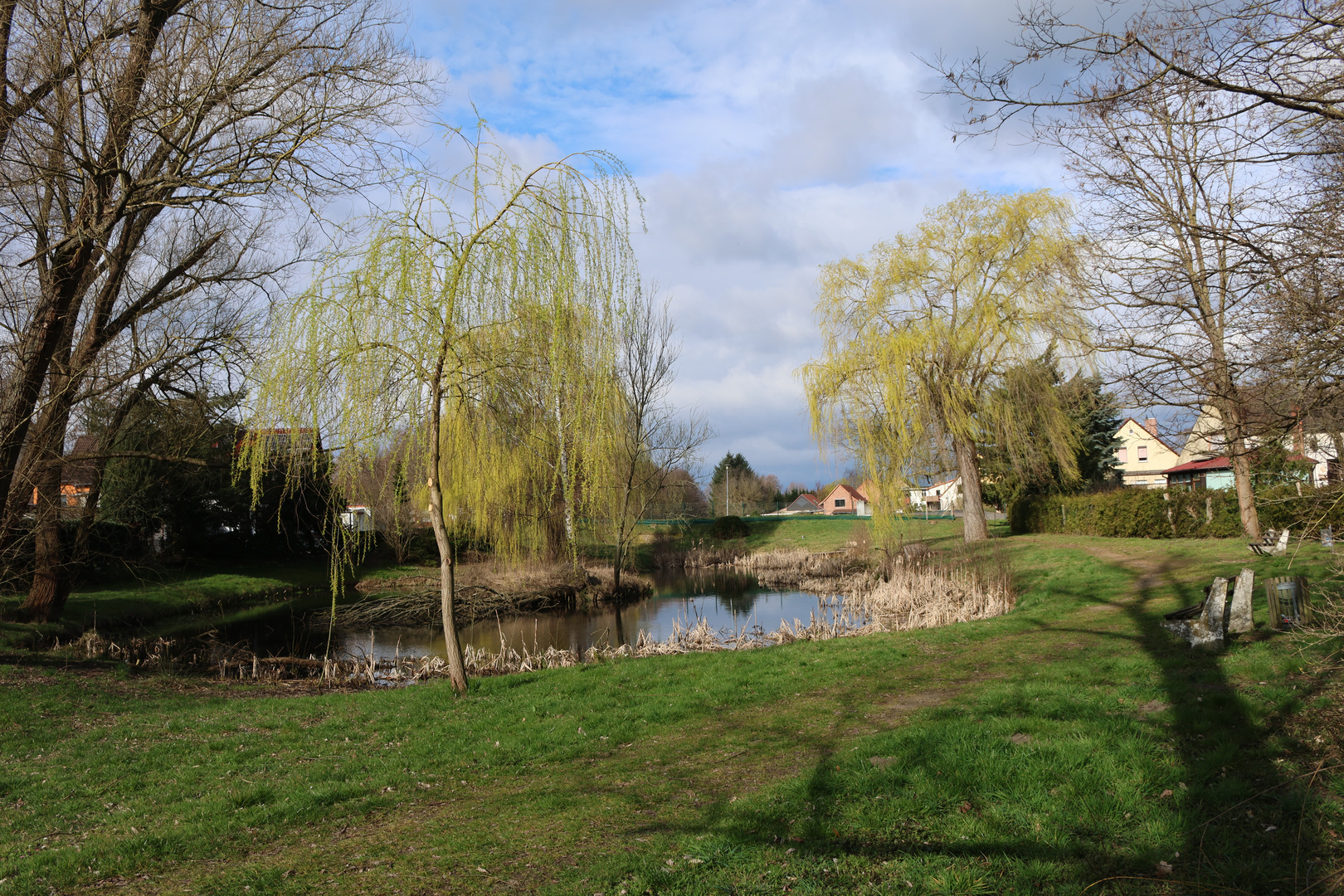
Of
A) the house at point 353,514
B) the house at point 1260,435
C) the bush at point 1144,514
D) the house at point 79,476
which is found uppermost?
the house at point 79,476

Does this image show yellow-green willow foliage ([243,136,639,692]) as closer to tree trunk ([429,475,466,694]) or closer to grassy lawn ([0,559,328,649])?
tree trunk ([429,475,466,694])

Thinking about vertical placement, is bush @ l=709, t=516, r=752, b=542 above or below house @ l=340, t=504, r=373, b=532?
below

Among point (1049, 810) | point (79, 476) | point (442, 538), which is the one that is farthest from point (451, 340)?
point (79, 476)

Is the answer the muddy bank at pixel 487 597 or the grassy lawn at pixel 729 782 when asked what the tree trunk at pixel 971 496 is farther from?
the grassy lawn at pixel 729 782

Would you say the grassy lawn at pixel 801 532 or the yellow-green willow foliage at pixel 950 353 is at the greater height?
the yellow-green willow foliage at pixel 950 353

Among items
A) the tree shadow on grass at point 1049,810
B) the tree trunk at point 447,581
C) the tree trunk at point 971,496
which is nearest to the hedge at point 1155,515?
the tree trunk at point 971,496

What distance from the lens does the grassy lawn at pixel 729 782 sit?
3.71 metres

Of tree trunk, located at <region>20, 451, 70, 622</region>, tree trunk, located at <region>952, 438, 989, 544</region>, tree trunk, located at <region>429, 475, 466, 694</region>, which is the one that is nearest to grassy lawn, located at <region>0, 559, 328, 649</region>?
tree trunk, located at <region>20, 451, 70, 622</region>

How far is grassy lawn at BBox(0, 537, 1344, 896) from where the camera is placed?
12.2 feet

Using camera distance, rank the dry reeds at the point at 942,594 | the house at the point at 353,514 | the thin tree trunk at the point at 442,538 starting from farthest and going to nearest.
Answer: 1. the dry reeds at the point at 942,594
2. the house at the point at 353,514
3. the thin tree trunk at the point at 442,538

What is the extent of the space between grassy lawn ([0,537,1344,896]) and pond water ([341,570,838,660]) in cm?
617

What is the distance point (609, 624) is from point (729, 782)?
1316 centimetres

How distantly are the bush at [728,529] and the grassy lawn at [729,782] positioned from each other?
92.2 ft

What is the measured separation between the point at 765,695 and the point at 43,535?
1221cm
